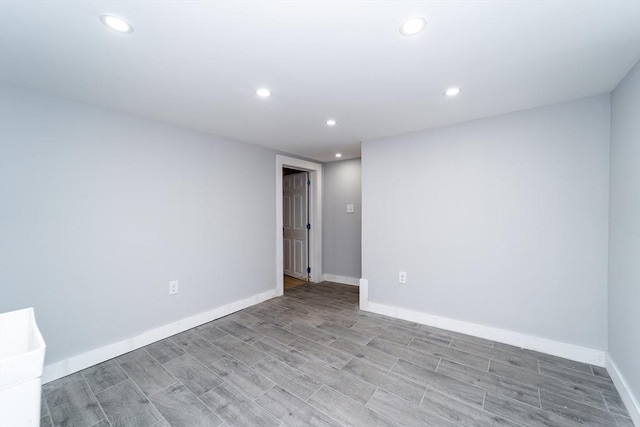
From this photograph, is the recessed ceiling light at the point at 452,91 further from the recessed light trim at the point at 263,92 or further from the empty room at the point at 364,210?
the recessed light trim at the point at 263,92

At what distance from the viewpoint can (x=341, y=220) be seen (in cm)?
466

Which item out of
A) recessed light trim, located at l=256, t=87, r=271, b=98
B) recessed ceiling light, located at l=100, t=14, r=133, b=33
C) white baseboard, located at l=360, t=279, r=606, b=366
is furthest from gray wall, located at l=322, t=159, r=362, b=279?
recessed ceiling light, located at l=100, t=14, r=133, b=33

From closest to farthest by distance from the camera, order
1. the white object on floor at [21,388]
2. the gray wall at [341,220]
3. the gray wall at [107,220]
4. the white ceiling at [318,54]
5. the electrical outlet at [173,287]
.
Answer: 1. the white object on floor at [21,388]
2. the white ceiling at [318,54]
3. the gray wall at [107,220]
4. the electrical outlet at [173,287]
5. the gray wall at [341,220]

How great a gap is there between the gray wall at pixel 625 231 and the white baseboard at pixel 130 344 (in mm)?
3555

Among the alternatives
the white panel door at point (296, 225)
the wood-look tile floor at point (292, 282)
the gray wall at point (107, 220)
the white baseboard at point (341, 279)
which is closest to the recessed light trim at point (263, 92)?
the gray wall at point (107, 220)

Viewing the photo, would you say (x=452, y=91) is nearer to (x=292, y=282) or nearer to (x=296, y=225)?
(x=296, y=225)

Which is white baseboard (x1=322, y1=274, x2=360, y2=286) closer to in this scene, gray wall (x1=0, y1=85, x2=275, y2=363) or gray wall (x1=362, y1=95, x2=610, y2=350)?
gray wall (x1=362, y1=95, x2=610, y2=350)

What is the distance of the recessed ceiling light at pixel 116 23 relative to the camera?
4.22 feet

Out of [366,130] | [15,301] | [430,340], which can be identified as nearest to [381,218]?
[366,130]

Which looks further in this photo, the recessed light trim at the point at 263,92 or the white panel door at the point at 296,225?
the white panel door at the point at 296,225

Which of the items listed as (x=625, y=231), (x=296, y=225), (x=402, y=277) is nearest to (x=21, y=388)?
(x=402, y=277)

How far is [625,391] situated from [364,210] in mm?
2564

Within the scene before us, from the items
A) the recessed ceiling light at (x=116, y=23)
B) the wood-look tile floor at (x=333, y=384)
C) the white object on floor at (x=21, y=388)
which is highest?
the recessed ceiling light at (x=116, y=23)

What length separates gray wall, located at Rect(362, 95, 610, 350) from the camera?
2205mm
